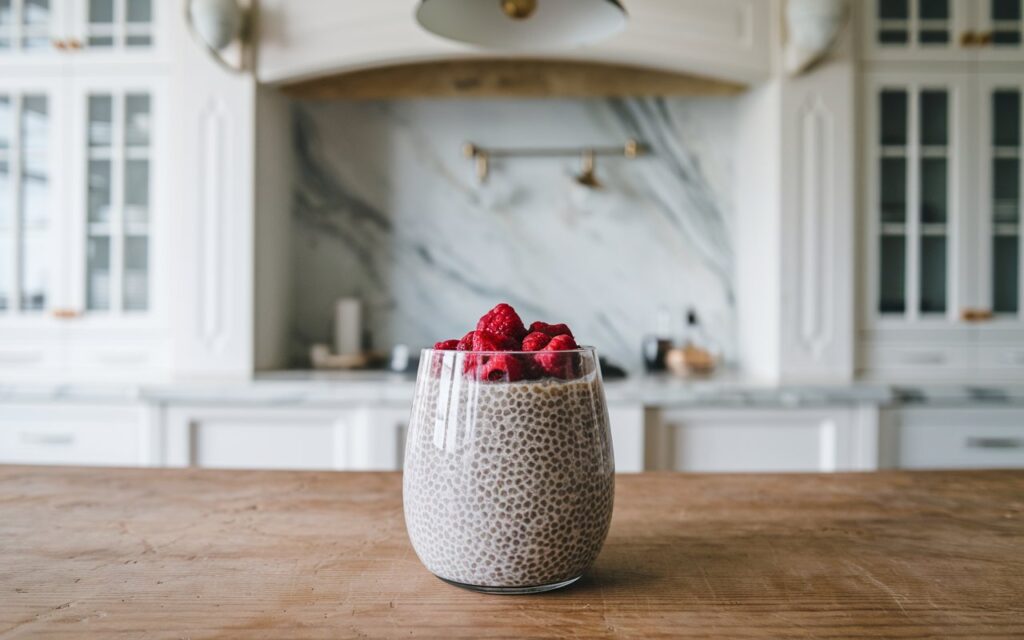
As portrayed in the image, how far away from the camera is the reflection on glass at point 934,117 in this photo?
215 cm

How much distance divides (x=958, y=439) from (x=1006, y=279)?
58 centimetres

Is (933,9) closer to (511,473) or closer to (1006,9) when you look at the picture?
(1006,9)

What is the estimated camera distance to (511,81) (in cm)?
229

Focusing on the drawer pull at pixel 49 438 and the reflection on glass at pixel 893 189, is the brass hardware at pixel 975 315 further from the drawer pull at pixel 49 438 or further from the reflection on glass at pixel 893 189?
the drawer pull at pixel 49 438

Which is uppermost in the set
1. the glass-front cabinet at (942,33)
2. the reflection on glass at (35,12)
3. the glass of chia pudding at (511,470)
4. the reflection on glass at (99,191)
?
the reflection on glass at (35,12)

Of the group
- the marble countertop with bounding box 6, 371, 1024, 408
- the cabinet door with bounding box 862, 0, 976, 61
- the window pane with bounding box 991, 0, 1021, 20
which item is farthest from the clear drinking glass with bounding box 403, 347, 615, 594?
the window pane with bounding box 991, 0, 1021, 20

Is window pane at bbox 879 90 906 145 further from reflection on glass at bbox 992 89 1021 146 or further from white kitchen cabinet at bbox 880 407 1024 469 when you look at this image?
white kitchen cabinet at bbox 880 407 1024 469

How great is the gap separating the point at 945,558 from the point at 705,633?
0.31 metres

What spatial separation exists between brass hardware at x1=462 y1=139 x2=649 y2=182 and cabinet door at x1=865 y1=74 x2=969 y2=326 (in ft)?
2.54

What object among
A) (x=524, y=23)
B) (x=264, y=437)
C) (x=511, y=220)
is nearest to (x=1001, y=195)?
(x=511, y=220)

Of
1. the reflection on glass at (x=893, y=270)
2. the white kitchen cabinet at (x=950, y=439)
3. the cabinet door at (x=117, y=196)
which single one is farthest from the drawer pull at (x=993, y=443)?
the cabinet door at (x=117, y=196)

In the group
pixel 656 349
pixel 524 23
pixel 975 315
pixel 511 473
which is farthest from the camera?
pixel 656 349

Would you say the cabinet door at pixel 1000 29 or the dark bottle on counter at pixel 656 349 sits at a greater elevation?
the cabinet door at pixel 1000 29

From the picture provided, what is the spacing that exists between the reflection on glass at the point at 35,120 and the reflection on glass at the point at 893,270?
2.77 meters
